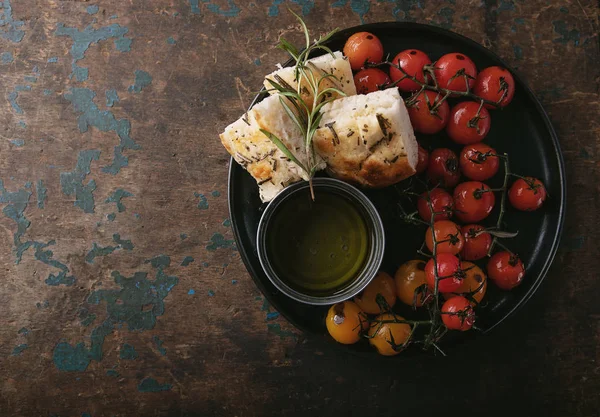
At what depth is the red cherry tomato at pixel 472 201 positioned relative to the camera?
1.40m

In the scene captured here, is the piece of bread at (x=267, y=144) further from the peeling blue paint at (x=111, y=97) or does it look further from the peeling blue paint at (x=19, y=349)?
the peeling blue paint at (x=19, y=349)

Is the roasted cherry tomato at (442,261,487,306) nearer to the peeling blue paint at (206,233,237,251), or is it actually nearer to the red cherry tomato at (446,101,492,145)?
the red cherry tomato at (446,101,492,145)

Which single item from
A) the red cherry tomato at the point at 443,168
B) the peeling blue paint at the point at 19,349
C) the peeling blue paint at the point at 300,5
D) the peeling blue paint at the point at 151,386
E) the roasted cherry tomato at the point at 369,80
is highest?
the peeling blue paint at the point at 300,5

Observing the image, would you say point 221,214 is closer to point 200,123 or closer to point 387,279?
point 200,123

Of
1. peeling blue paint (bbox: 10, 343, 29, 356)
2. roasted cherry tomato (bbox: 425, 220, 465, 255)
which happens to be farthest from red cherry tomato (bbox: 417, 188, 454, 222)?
peeling blue paint (bbox: 10, 343, 29, 356)

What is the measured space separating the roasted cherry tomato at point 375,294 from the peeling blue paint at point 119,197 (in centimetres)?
87

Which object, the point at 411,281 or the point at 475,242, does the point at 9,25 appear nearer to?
→ the point at 411,281

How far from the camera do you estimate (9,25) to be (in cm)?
168

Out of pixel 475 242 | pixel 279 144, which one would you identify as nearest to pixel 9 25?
pixel 279 144

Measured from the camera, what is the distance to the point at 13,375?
168cm

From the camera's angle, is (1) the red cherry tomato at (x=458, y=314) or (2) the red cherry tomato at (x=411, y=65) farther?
(2) the red cherry tomato at (x=411, y=65)

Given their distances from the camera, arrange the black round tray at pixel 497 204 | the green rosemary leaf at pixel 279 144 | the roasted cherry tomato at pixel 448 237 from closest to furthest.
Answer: the green rosemary leaf at pixel 279 144 → the roasted cherry tomato at pixel 448 237 → the black round tray at pixel 497 204

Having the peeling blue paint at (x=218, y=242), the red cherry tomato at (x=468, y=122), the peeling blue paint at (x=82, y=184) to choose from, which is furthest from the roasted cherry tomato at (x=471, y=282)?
the peeling blue paint at (x=82, y=184)

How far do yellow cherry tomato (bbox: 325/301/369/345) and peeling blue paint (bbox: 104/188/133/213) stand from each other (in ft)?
2.66
